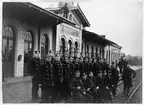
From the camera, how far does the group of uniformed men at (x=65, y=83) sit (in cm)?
289

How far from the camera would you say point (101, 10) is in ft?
11.0

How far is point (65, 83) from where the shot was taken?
315 centimetres

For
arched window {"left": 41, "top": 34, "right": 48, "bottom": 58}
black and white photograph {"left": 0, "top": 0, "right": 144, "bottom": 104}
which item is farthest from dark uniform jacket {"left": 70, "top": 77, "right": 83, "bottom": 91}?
arched window {"left": 41, "top": 34, "right": 48, "bottom": 58}

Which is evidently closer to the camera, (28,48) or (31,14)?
(31,14)

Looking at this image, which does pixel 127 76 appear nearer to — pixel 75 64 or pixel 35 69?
pixel 75 64

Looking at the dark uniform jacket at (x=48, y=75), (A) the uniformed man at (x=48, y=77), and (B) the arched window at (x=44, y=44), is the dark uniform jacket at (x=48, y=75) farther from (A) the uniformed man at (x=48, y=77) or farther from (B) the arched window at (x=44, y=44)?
(B) the arched window at (x=44, y=44)

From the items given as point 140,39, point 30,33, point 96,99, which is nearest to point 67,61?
point 96,99

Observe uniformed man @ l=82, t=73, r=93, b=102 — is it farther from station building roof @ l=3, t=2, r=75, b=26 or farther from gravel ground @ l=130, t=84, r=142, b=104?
station building roof @ l=3, t=2, r=75, b=26

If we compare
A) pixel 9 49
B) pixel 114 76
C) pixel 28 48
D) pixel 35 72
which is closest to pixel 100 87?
pixel 114 76

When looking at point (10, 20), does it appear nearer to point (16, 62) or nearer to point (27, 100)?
point (16, 62)

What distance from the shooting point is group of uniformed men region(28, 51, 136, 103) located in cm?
289

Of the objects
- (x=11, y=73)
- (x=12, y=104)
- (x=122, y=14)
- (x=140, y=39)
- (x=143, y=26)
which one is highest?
(x=122, y=14)

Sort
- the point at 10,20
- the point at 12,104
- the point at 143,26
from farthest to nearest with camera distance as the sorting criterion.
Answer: the point at 10,20 → the point at 143,26 → the point at 12,104

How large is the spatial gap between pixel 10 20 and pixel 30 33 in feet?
2.90
